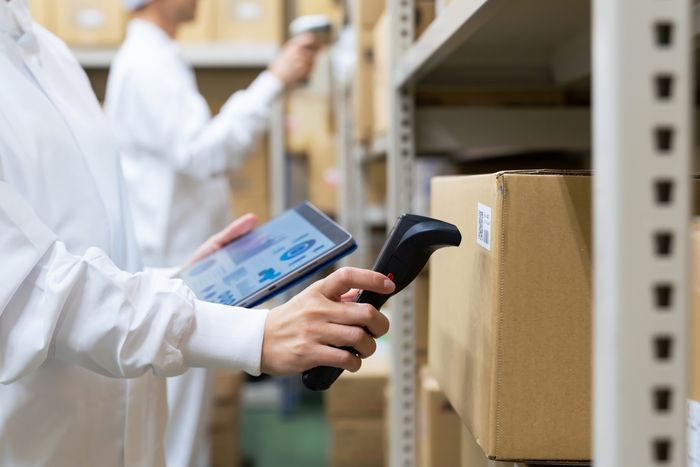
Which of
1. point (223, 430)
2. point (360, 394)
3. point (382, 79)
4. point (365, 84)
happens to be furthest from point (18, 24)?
point (223, 430)

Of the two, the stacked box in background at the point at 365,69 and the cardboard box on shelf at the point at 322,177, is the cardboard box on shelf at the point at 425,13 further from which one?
the cardboard box on shelf at the point at 322,177

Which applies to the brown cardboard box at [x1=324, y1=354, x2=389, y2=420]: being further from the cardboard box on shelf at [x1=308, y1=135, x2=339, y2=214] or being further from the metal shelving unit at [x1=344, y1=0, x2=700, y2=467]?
the metal shelving unit at [x1=344, y1=0, x2=700, y2=467]

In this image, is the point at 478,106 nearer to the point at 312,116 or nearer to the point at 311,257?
the point at 311,257

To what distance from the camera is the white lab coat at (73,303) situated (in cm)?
64

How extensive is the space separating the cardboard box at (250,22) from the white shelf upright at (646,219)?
2.44 meters

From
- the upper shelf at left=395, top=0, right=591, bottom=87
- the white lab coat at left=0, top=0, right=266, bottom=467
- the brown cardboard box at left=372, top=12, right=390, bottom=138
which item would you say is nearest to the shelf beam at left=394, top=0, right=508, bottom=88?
the upper shelf at left=395, top=0, right=591, bottom=87

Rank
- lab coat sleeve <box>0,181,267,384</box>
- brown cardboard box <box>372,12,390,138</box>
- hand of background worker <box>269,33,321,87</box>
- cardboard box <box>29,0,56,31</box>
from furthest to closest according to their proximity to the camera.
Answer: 1. cardboard box <box>29,0,56,31</box>
2. hand of background worker <box>269,33,321,87</box>
3. brown cardboard box <box>372,12,390,138</box>
4. lab coat sleeve <box>0,181,267,384</box>

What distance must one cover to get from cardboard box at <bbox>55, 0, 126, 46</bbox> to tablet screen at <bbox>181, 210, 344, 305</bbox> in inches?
75.8

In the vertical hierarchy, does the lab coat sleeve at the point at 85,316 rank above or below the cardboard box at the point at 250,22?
below

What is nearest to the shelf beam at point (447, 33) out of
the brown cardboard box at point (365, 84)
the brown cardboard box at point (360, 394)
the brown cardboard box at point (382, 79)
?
the brown cardboard box at point (382, 79)

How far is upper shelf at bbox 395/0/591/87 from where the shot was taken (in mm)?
766

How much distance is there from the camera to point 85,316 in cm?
64

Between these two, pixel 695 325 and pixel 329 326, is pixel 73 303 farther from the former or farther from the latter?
pixel 695 325

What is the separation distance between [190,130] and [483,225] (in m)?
1.39
